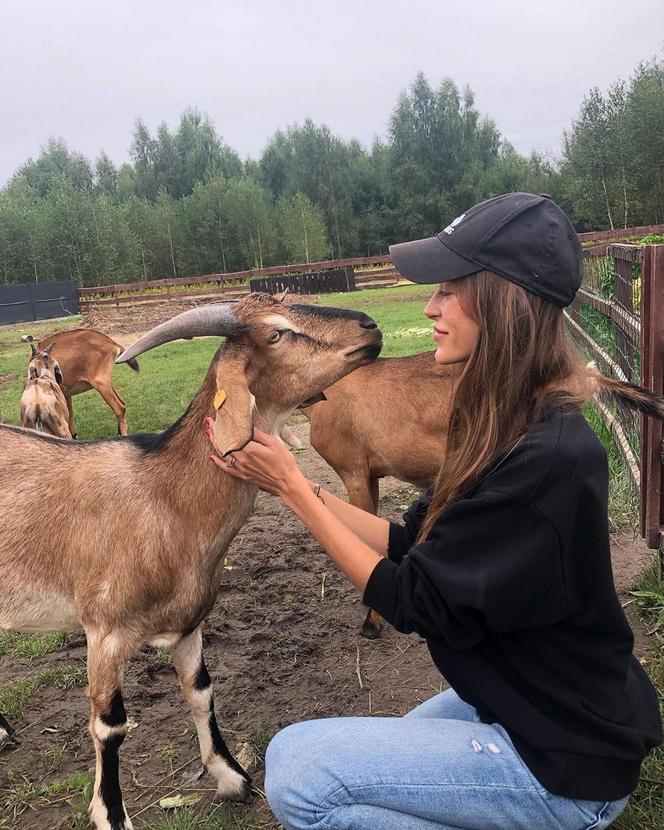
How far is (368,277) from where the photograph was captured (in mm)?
34062

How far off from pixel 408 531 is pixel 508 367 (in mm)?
867

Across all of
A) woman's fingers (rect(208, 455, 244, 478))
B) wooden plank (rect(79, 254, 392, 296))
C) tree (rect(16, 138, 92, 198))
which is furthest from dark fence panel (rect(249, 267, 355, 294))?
tree (rect(16, 138, 92, 198))

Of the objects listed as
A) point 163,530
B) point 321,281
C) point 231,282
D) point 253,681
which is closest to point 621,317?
point 253,681

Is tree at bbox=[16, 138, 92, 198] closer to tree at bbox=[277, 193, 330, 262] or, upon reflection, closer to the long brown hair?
tree at bbox=[277, 193, 330, 262]

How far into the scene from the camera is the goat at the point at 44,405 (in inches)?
293

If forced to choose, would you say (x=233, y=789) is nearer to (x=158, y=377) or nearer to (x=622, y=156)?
(x=158, y=377)

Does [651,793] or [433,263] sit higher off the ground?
[433,263]

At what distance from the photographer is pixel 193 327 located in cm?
280

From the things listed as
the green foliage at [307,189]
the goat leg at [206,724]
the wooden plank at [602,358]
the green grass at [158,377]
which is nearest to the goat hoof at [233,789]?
the goat leg at [206,724]

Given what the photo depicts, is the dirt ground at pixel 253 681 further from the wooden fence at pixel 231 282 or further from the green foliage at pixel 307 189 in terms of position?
the green foliage at pixel 307 189

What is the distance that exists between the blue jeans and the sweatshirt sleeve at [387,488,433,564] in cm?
74

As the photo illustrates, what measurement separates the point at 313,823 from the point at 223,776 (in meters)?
1.28

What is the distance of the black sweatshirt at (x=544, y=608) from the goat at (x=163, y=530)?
3.84 ft

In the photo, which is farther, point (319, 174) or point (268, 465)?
point (319, 174)
